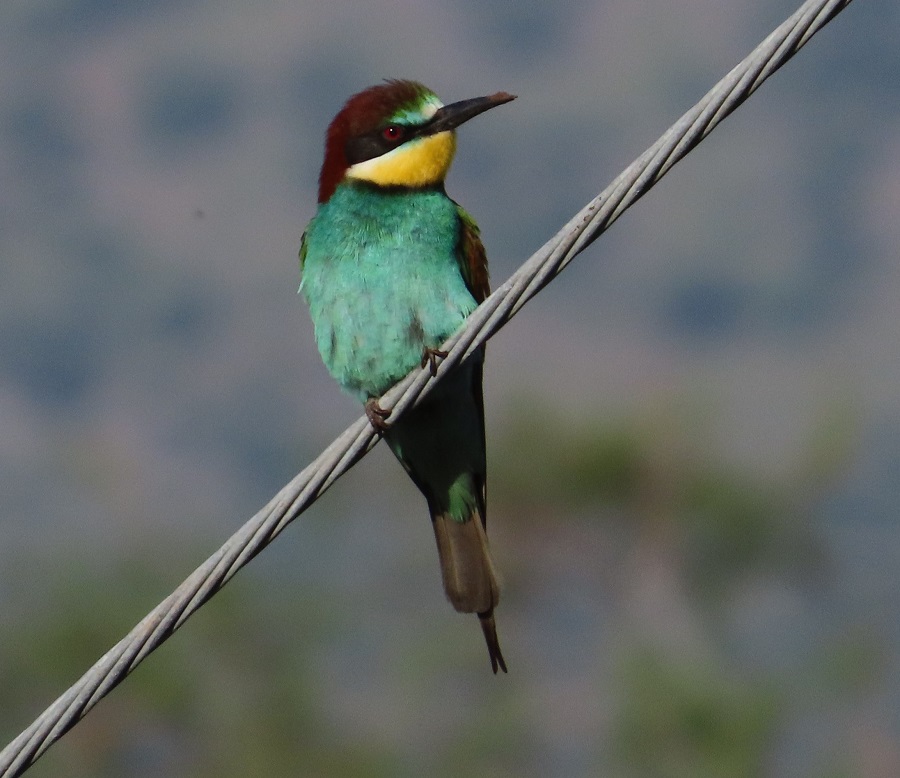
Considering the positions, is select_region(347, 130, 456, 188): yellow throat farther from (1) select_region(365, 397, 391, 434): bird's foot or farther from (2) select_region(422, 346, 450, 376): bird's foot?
(1) select_region(365, 397, 391, 434): bird's foot

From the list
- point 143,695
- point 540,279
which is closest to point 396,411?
point 540,279

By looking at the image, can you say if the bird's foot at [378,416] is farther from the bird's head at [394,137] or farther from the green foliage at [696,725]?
the green foliage at [696,725]

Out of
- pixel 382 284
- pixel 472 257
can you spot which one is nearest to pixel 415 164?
pixel 472 257

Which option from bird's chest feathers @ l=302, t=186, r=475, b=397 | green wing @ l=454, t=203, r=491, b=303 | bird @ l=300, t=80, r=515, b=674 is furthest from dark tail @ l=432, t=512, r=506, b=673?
green wing @ l=454, t=203, r=491, b=303

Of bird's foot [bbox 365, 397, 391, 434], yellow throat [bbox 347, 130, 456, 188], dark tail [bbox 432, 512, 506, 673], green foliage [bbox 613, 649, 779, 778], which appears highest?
yellow throat [bbox 347, 130, 456, 188]

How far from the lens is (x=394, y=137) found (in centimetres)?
386

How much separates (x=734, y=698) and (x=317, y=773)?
95.4 inches

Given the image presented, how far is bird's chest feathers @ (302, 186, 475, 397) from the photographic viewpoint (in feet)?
11.6

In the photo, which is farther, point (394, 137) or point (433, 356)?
point (394, 137)

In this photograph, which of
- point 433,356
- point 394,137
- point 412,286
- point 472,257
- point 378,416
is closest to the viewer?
point 378,416

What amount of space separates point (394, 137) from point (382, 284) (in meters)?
0.49

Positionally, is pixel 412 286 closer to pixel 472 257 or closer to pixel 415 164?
pixel 472 257

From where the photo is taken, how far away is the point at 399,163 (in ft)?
12.4

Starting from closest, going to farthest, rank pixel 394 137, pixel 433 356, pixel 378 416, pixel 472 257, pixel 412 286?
pixel 378 416 < pixel 433 356 < pixel 412 286 < pixel 472 257 < pixel 394 137
